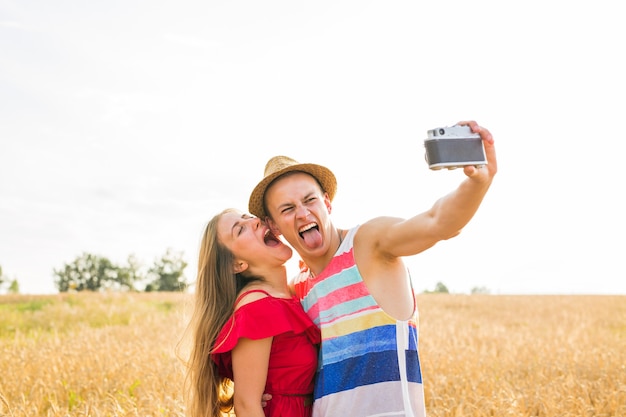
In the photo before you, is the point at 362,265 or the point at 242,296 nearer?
the point at 362,265

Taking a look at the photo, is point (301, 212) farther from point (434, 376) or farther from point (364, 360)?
point (434, 376)

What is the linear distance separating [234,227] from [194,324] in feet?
2.13

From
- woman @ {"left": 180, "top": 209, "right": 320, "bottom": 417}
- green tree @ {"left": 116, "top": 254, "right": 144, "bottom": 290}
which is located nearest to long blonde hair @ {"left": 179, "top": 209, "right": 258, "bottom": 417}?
woman @ {"left": 180, "top": 209, "right": 320, "bottom": 417}

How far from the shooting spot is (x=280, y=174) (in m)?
3.86

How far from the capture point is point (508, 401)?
492 centimetres

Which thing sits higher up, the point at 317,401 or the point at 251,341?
the point at 251,341

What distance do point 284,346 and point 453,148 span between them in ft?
4.93

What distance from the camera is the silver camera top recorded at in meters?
2.79

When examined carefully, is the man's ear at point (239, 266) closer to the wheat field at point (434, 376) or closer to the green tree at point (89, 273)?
the wheat field at point (434, 376)

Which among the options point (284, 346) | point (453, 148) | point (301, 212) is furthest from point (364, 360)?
point (453, 148)

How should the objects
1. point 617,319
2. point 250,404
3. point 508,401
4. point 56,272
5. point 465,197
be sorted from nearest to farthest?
point 465,197
point 250,404
point 508,401
point 617,319
point 56,272

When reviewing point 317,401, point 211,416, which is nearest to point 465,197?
point 317,401

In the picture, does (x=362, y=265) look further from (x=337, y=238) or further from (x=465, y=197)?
(x=465, y=197)

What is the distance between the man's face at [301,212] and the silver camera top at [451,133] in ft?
3.45
